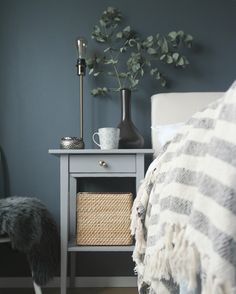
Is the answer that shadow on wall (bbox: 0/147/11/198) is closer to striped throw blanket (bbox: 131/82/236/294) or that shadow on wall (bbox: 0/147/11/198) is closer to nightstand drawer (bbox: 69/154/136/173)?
nightstand drawer (bbox: 69/154/136/173)

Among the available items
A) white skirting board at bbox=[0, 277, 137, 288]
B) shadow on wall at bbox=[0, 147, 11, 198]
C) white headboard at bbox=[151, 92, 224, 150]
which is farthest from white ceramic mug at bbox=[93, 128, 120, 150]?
white skirting board at bbox=[0, 277, 137, 288]

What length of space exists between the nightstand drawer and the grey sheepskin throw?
0.88 feet

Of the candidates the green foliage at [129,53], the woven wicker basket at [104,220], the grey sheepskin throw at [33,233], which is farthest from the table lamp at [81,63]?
the grey sheepskin throw at [33,233]

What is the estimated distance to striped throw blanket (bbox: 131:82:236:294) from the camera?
560 mm

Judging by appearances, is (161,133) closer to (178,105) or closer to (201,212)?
(178,105)

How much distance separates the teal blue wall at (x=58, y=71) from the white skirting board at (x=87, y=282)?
49 cm

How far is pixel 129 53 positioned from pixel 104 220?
3.65 feet

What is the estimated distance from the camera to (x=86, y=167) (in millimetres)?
1857

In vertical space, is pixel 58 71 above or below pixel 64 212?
above

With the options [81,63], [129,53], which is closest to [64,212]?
[81,63]

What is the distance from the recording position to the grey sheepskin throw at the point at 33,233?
5.17ft

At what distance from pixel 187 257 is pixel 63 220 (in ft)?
4.14

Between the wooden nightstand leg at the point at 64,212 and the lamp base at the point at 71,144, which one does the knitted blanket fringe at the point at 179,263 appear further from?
the lamp base at the point at 71,144

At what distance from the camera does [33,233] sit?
5.29 ft
